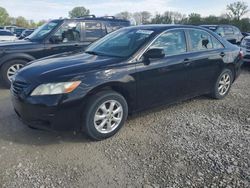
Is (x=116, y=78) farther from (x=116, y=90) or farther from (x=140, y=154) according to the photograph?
(x=140, y=154)

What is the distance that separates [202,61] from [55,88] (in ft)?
9.32

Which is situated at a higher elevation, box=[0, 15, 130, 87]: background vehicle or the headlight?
box=[0, 15, 130, 87]: background vehicle

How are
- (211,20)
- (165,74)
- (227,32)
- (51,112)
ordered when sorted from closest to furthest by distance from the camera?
(51,112) → (165,74) → (227,32) → (211,20)

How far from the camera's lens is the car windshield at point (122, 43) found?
161 inches

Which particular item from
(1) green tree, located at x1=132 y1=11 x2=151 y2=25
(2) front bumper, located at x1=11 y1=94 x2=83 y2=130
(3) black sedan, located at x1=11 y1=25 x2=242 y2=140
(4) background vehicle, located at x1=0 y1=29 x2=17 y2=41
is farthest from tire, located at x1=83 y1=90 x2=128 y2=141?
(1) green tree, located at x1=132 y1=11 x2=151 y2=25

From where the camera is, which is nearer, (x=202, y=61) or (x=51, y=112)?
(x=51, y=112)

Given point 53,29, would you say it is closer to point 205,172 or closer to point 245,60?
point 205,172

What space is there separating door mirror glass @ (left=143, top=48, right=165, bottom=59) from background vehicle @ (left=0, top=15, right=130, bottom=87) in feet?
8.86

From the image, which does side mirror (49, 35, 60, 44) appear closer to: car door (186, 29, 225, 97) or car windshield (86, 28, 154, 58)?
car windshield (86, 28, 154, 58)

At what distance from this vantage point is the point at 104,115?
370cm

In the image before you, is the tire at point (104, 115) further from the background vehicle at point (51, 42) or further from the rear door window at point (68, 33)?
the rear door window at point (68, 33)

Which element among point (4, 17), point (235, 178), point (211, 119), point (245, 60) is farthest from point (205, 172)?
point (4, 17)

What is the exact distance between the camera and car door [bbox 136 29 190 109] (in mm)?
4023

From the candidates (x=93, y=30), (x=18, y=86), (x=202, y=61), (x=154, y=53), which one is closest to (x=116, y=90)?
(x=154, y=53)
